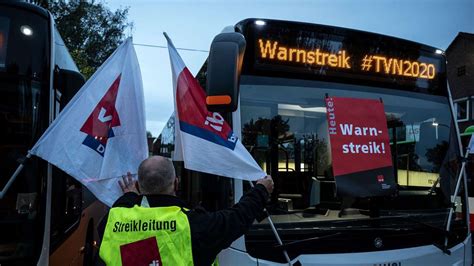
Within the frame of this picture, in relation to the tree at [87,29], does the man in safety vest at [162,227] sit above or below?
below

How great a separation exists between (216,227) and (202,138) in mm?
904

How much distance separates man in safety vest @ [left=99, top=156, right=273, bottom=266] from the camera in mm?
2332

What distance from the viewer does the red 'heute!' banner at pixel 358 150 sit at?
11.4 ft

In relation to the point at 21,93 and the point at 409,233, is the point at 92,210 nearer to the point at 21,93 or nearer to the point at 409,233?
the point at 21,93

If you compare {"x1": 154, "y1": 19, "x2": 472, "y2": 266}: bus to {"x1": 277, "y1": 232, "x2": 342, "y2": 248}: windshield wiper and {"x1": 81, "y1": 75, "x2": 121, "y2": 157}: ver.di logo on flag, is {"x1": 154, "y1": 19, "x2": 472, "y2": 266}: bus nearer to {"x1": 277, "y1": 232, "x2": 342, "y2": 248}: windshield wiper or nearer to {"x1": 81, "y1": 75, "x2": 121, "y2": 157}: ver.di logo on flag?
{"x1": 277, "y1": 232, "x2": 342, "y2": 248}: windshield wiper

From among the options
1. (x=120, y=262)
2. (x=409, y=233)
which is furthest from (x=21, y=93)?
(x=409, y=233)

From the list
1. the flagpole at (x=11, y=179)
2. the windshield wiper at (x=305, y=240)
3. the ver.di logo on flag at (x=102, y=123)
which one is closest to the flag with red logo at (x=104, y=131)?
the ver.di logo on flag at (x=102, y=123)

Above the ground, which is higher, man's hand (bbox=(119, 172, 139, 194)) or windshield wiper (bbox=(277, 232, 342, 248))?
man's hand (bbox=(119, 172, 139, 194))

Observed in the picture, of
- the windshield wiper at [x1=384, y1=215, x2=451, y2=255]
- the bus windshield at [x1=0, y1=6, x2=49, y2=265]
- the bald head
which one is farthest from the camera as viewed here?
the windshield wiper at [x1=384, y1=215, x2=451, y2=255]

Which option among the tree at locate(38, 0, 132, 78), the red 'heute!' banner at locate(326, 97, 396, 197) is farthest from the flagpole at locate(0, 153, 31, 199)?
the tree at locate(38, 0, 132, 78)

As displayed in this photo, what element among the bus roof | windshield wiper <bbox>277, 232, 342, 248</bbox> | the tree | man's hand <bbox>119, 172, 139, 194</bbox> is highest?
the tree

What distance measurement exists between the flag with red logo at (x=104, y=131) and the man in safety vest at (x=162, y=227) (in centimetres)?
67

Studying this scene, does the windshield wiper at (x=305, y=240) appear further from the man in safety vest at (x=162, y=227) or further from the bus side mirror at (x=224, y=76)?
the bus side mirror at (x=224, y=76)

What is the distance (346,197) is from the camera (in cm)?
348
